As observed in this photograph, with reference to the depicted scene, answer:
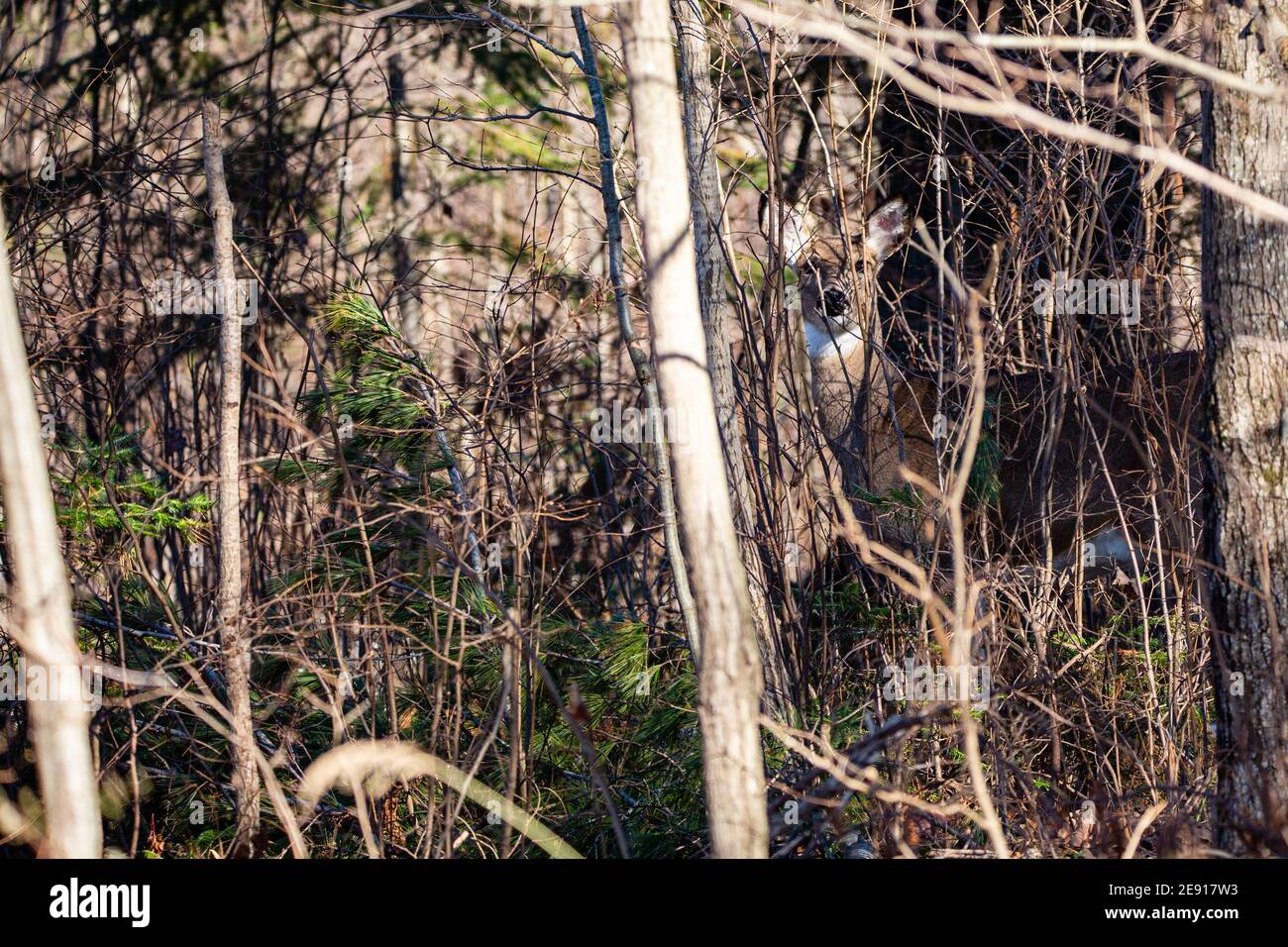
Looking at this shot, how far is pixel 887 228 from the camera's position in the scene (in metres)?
6.55

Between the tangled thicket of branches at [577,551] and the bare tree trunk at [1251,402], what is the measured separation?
1.01 ft

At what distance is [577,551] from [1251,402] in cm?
524

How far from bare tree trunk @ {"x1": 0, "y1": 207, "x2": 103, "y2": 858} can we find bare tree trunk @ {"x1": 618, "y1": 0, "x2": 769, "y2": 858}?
170 cm

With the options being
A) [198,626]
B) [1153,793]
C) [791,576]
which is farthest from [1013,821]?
[198,626]

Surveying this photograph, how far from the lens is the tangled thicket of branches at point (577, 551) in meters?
4.09

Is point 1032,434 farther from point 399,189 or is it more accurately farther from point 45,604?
point 399,189

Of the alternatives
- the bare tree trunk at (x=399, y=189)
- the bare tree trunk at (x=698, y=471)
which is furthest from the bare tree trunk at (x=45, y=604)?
the bare tree trunk at (x=399, y=189)

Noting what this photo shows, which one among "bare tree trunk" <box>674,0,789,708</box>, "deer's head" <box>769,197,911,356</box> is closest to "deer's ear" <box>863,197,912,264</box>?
"deer's head" <box>769,197,911,356</box>

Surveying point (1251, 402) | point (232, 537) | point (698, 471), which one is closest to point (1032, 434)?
Result: point (1251, 402)

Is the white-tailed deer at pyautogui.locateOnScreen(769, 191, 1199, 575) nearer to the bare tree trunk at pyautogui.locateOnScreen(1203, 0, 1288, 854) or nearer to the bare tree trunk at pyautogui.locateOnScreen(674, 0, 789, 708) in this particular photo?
the bare tree trunk at pyautogui.locateOnScreen(674, 0, 789, 708)
